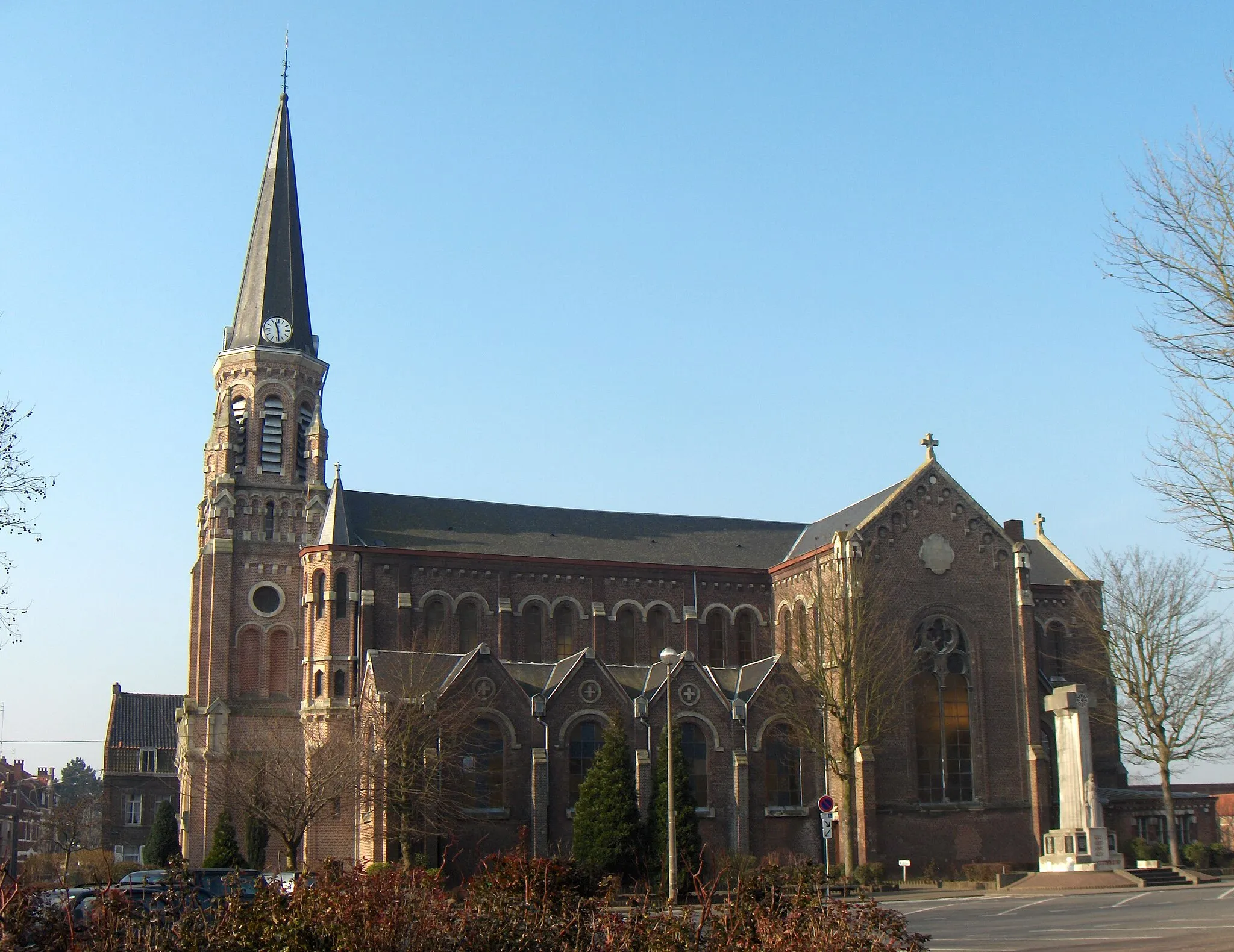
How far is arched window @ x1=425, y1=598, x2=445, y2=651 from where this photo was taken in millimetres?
55656

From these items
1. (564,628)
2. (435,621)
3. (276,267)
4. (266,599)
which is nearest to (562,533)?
(564,628)

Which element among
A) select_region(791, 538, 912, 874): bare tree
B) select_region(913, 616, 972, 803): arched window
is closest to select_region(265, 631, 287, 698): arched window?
select_region(791, 538, 912, 874): bare tree

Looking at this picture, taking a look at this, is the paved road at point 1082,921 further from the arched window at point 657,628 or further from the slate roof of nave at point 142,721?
the slate roof of nave at point 142,721

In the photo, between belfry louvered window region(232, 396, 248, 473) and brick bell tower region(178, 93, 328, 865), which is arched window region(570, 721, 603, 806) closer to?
brick bell tower region(178, 93, 328, 865)

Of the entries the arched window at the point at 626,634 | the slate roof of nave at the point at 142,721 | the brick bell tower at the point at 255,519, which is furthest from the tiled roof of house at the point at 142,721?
the arched window at the point at 626,634

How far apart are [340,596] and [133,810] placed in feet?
97.8

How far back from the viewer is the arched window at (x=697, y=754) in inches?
2050

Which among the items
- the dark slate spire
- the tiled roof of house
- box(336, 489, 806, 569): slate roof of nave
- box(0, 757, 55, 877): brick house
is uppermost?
the dark slate spire

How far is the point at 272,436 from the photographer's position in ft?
201

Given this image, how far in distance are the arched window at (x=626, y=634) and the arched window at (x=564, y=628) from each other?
6.82 ft

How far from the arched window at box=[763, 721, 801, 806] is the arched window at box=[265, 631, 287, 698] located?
67.1 ft

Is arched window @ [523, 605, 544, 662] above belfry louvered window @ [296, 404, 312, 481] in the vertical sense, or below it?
below

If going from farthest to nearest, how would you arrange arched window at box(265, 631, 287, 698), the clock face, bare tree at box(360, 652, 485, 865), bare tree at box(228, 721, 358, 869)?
1. the clock face
2. arched window at box(265, 631, 287, 698)
3. bare tree at box(360, 652, 485, 865)
4. bare tree at box(228, 721, 358, 869)

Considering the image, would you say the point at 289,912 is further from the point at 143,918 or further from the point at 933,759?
the point at 933,759
